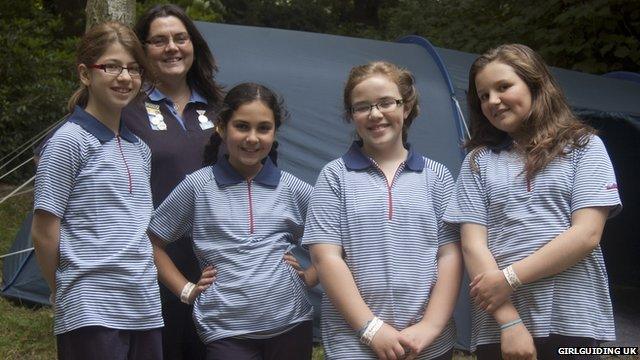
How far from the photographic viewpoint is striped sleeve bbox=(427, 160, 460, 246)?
7.73ft

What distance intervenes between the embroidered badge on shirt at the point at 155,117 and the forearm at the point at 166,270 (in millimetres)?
368

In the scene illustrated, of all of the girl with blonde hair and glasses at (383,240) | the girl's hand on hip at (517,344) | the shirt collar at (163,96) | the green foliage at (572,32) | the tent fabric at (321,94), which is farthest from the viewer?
the green foliage at (572,32)

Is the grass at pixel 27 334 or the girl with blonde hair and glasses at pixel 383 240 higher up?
the girl with blonde hair and glasses at pixel 383 240

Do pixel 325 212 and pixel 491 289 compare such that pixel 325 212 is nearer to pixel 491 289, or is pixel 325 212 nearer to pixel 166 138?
pixel 491 289

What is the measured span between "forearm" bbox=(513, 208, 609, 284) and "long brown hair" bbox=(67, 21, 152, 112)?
1237 millimetres

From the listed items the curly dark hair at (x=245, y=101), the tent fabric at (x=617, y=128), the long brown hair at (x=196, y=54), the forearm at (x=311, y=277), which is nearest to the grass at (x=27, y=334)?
the tent fabric at (x=617, y=128)

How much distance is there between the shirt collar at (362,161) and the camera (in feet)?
7.79

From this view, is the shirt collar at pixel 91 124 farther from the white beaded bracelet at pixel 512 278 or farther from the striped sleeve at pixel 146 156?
the white beaded bracelet at pixel 512 278

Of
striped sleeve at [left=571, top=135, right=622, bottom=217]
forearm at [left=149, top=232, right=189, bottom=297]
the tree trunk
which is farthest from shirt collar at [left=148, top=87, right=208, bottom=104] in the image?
the tree trunk

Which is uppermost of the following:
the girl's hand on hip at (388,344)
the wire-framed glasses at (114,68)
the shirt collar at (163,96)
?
→ the wire-framed glasses at (114,68)

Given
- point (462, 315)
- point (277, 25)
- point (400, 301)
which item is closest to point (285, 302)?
point (400, 301)

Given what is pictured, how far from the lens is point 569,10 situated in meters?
7.07

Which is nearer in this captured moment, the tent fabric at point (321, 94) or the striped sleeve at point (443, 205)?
the striped sleeve at point (443, 205)

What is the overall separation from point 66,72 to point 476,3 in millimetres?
4677
